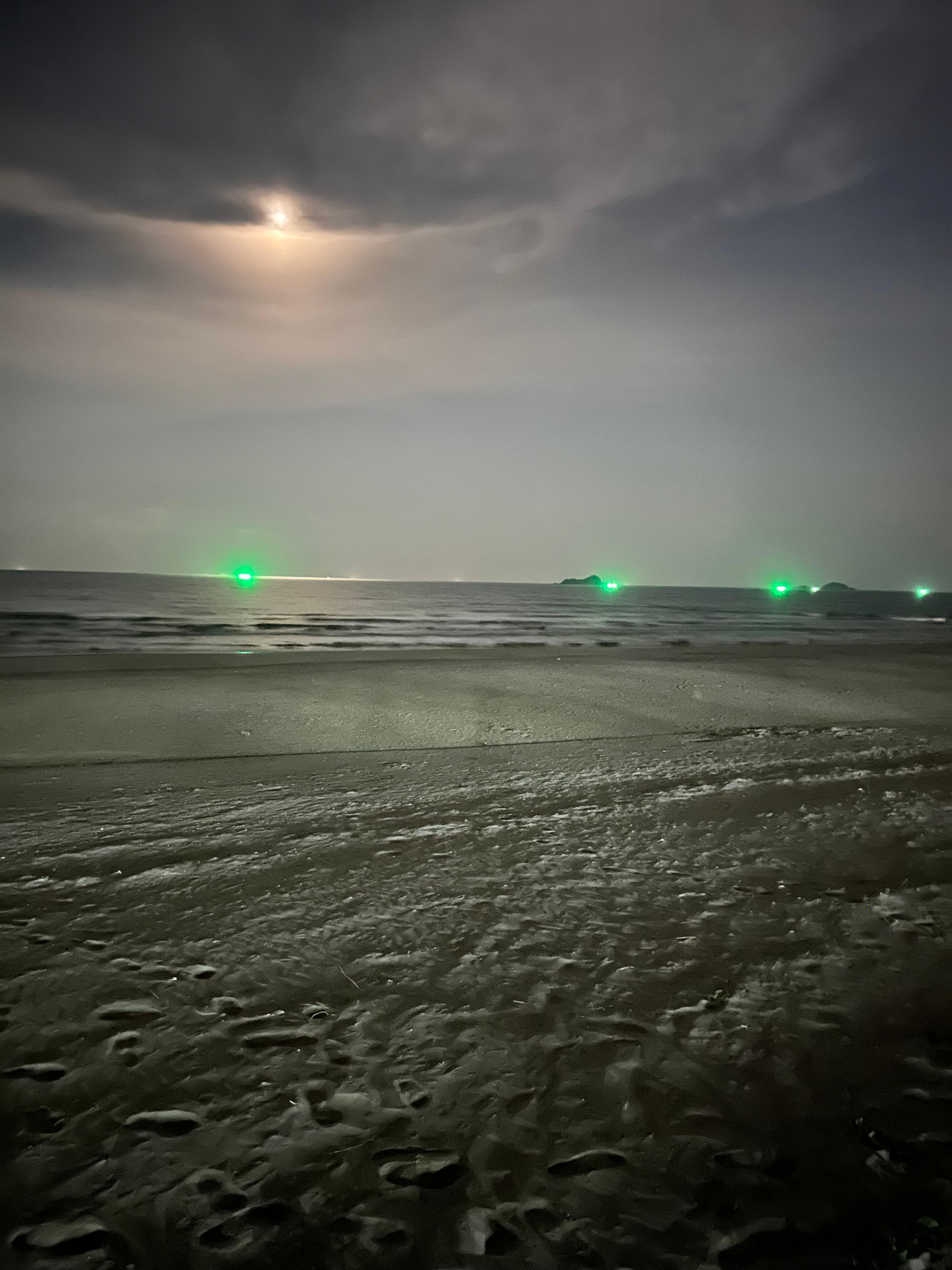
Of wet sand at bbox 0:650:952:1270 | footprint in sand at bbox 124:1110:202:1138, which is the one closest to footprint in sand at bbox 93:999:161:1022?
wet sand at bbox 0:650:952:1270

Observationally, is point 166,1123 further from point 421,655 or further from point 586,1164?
point 421,655

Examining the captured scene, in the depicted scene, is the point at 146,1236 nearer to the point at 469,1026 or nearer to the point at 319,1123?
the point at 319,1123

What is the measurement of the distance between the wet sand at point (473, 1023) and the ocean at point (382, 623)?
48.1 ft

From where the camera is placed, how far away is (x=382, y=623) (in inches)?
1253

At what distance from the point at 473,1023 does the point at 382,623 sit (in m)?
30.1

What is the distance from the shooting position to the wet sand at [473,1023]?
4.88ft

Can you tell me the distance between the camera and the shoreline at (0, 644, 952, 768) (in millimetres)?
5996

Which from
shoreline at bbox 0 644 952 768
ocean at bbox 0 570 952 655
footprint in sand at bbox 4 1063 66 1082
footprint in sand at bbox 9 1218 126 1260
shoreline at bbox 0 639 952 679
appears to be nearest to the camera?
footprint in sand at bbox 9 1218 126 1260

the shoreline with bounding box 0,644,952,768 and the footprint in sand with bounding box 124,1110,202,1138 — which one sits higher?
the shoreline with bounding box 0,644,952,768

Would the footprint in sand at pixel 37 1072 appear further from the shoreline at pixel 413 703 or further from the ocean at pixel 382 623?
the ocean at pixel 382 623

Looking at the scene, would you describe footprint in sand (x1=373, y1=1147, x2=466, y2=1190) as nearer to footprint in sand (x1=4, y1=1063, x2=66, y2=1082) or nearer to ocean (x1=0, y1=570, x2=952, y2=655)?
footprint in sand (x1=4, y1=1063, x2=66, y2=1082)

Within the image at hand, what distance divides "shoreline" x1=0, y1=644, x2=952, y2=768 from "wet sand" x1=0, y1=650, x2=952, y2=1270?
1375 millimetres

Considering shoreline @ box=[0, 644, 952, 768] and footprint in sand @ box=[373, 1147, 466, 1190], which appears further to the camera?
shoreline @ box=[0, 644, 952, 768]

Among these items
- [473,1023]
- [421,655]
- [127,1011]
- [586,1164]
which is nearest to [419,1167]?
[586,1164]
